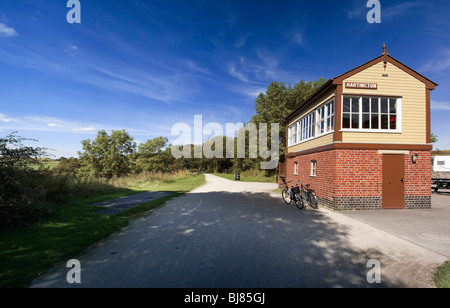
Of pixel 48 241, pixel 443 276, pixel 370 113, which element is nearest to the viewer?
pixel 443 276

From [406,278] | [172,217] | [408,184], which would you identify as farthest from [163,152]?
[406,278]

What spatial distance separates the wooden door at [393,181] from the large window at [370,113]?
5.08 feet

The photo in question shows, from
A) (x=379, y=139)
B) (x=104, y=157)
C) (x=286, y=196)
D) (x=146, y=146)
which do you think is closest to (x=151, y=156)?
(x=146, y=146)

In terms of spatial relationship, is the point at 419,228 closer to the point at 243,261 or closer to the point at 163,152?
the point at 243,261

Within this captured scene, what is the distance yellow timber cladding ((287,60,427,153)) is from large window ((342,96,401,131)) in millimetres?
208

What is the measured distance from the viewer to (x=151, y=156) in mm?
37156

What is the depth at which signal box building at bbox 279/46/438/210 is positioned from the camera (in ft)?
31.0

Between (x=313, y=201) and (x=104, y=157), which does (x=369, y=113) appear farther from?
(x=104, y=157)

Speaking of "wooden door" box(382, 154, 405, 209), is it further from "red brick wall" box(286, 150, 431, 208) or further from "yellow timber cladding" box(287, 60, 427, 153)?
"yellow timber cladding" box(287, 60, 427, 153)

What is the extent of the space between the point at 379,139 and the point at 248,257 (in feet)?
30.4

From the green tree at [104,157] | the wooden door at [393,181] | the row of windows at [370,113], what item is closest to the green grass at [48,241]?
the row of windows at [370,113]
